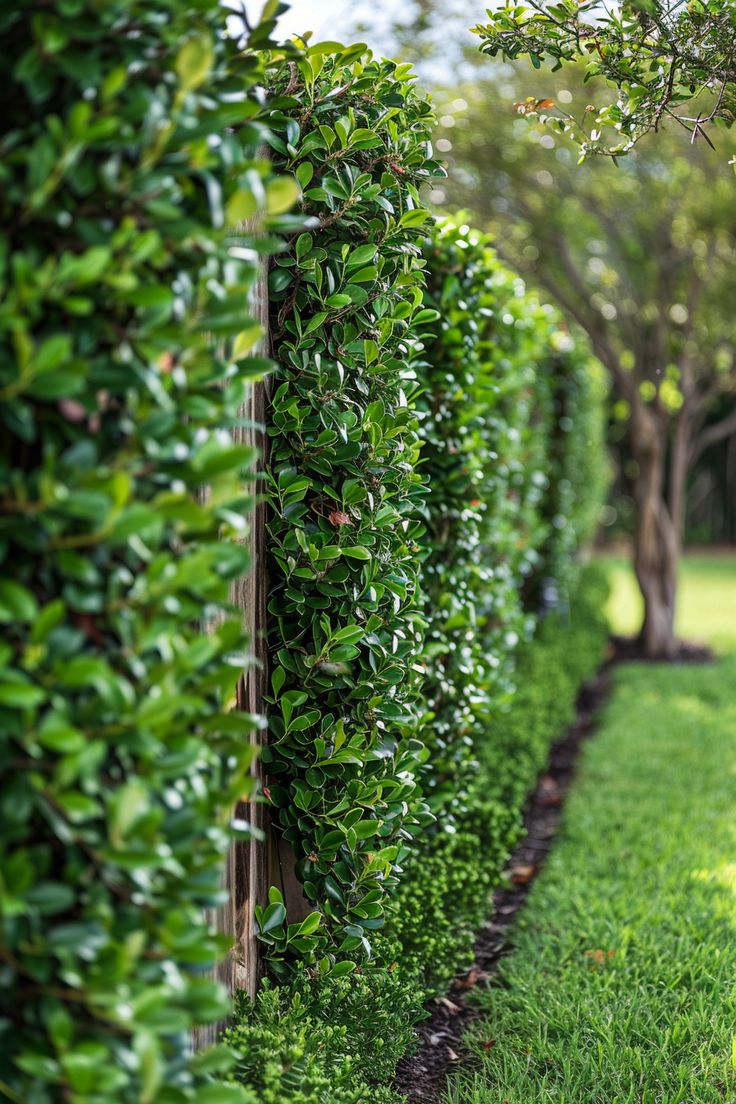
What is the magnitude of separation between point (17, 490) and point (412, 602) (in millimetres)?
1709

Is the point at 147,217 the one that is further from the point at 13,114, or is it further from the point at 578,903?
the point at 578,903

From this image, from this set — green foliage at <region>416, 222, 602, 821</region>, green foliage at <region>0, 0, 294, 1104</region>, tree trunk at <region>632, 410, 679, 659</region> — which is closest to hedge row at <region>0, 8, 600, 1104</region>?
green foliage at <region>0, 0, 294, 1104</region>

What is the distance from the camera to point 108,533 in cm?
146

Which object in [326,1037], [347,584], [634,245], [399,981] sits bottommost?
[399,981]

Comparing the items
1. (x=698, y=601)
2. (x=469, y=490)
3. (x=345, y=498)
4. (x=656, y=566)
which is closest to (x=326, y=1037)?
(x=345, y=498)

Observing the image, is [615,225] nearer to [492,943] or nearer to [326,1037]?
[492,943]

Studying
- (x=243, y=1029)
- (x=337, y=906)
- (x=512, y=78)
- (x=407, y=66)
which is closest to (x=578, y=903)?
(x=337, y=906)

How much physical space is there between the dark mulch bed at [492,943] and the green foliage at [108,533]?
1.46 meters

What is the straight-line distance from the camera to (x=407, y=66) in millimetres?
2770

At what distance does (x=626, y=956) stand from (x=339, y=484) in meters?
2.03

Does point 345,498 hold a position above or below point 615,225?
below

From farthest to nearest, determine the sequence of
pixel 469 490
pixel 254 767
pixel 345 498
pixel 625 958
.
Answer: pixel 469 490, pixel 625 958, pixel 345 498, pixel 254 767

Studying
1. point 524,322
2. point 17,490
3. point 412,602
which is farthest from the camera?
point 524,322

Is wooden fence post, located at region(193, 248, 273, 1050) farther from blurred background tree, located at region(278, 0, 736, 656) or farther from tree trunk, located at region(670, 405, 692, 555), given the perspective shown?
tree trunk, located at region(670, 405, 692, 555)
